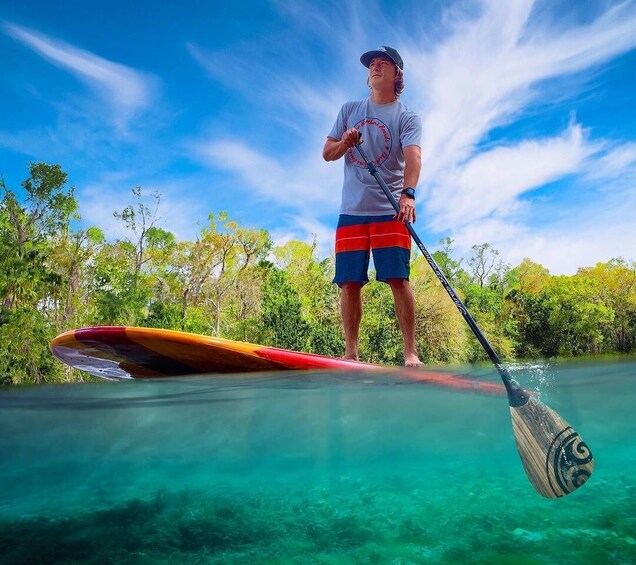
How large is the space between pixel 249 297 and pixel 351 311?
2074 centimetres

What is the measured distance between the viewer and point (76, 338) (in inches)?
160

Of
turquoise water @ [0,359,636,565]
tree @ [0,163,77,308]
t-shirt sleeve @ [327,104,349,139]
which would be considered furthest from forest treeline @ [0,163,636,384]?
t-shirt sleeve @ [327,104,349,139]

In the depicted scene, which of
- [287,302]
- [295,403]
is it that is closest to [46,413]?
[295,403]

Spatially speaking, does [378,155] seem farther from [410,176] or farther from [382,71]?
[382,71]

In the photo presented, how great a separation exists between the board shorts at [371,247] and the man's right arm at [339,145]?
47 cm

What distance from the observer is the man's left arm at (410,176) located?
3639 millimetres

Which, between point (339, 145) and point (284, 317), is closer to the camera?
point (339, 145)

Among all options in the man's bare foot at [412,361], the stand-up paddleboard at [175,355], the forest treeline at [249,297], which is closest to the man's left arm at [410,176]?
the man's bare foot at [412,361]

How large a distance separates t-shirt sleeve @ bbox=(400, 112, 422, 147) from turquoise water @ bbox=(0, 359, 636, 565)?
2028 millimetres

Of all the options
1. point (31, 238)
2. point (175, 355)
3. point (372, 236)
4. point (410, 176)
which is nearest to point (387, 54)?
point (410, 176)

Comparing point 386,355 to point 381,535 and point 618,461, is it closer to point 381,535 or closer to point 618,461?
point 618,461

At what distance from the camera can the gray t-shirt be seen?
3.87 metres

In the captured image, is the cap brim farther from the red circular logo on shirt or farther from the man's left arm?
the man's left arm

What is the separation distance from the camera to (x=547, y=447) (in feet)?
10.8
